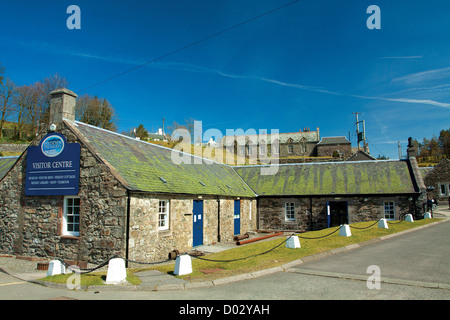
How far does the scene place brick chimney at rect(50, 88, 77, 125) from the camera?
14.2m

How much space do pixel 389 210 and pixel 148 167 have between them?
19.1m

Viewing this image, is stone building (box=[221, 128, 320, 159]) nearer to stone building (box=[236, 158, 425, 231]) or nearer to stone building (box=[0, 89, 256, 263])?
stone building (box=[236, 158, 425, 231])

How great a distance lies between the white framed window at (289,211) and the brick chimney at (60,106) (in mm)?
18324

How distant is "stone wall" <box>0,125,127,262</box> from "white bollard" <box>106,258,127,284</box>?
3.49 metres

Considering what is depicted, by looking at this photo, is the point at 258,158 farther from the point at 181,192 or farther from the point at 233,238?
the point at 181,192

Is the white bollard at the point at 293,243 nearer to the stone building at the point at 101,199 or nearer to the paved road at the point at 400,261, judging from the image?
A: the paved road at the point at 400,261

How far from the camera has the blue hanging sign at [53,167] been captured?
528 inches

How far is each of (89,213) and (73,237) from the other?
131 centimetres

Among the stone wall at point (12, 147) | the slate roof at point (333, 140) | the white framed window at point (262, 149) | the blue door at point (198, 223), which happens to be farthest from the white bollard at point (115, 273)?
the white framed window at point (262, 149)

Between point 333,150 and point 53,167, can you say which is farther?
point 333,150

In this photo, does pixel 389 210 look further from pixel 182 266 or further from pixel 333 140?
pixel 333 140

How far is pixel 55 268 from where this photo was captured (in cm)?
940

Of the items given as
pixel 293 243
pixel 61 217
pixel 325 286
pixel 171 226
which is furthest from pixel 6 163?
pixel 325 286
